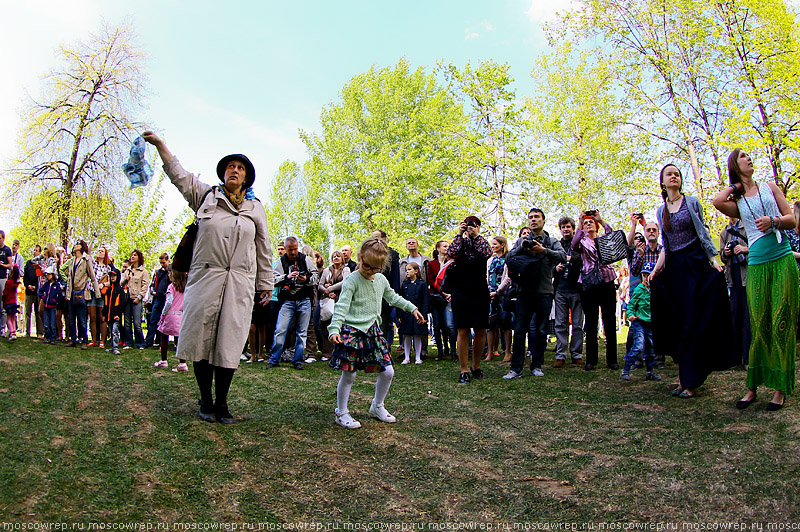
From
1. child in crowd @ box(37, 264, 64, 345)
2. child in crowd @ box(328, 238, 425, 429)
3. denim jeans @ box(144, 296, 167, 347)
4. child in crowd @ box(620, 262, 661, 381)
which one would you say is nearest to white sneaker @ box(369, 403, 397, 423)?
child in crowd @ box(328, 238, 425, 429)

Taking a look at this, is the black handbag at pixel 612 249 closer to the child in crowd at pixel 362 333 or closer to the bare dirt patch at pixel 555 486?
the child in crowd at pixel 362 333

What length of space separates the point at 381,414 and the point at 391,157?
2556 centimetres

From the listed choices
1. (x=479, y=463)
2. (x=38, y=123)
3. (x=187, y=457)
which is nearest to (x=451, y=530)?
(x=479, y=463)

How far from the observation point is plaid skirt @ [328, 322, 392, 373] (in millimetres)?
4836

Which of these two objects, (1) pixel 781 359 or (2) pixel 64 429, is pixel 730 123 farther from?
(2) pixel 64 429

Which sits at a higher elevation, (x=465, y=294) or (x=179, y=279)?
(x=179, y=279)

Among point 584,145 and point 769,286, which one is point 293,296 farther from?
point 584,145

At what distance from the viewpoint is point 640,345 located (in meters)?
7.33

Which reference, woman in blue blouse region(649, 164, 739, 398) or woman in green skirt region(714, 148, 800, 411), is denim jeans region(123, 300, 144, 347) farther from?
woman in green skirt region(714, 148, 800, 411)

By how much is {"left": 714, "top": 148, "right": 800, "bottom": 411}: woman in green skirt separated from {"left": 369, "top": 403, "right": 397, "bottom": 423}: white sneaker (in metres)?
3.21

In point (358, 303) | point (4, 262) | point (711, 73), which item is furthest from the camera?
point (711, 73)

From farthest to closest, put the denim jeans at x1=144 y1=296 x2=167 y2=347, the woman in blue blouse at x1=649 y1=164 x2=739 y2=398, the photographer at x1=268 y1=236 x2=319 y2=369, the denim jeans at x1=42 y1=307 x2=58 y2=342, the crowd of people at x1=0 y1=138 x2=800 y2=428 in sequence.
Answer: the denim jeans at x1=42 y1=307 x2=58 y2=342
the denim jeans at x1=144 y1=296 x2=167 y2=347
the photographer at x1=268 y1=236 x2=319 y2=369
the woman in blue blouse at x1=649 y1=164 x2=739 y2=398
the crowd of people at x1=0 y1=138 x2=800 y2=428

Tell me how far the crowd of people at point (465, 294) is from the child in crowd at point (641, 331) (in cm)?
2

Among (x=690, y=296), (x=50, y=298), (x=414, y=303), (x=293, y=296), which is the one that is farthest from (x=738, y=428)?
(x=50, y=298)
